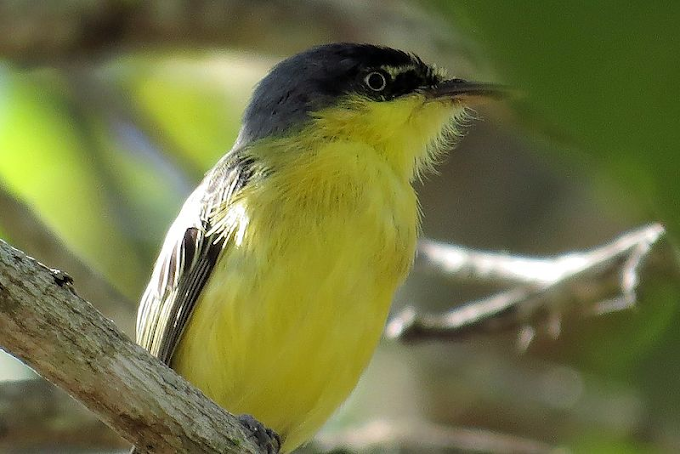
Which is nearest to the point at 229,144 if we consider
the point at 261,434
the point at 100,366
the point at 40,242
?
the point at 40,242

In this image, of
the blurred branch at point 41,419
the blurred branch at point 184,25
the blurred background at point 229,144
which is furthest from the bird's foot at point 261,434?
the blurred branch at point 184,25

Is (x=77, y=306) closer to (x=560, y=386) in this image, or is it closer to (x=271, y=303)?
(x=271, y=303)

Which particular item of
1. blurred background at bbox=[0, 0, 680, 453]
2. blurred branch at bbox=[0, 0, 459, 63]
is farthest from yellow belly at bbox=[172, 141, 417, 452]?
blurred branch at bbox=[0, 0, 459, 63]

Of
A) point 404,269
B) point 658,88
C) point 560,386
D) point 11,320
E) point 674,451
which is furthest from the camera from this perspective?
point 560,386

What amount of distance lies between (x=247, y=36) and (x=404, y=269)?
3.23 metres

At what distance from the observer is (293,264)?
3.53 metres

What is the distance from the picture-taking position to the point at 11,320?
2.13m

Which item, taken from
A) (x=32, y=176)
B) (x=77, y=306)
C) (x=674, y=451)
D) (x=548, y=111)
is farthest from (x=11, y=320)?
(x=32, y=176)

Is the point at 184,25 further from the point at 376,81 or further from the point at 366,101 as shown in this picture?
the point at 366,101

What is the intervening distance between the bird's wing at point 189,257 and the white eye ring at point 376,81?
0.79m

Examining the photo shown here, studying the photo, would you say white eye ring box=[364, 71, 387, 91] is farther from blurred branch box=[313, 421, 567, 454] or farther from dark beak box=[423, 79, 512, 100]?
blurred branch box=[313, 421, 567, 454]

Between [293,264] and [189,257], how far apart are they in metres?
0.59

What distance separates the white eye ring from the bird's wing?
0.79 metres

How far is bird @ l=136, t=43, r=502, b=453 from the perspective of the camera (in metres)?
3.56
